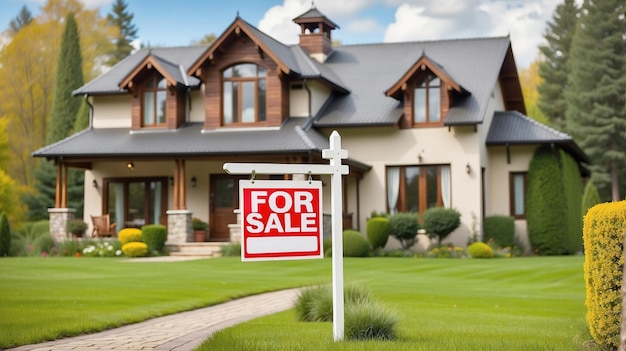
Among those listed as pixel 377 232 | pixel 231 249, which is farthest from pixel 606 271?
pixel 377 232

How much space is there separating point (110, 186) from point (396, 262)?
12.3 meters

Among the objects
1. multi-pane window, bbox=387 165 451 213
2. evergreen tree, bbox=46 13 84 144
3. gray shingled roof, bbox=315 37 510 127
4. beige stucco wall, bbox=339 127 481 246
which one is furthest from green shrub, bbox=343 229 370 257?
evergreen tree, bbox=46 13 84 144

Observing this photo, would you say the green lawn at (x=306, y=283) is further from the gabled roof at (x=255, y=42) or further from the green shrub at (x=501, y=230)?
the gabled roof at (x=255, y=42)

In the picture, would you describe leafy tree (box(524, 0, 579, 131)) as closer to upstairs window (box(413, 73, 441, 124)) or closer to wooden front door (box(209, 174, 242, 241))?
upstairs window (box(413, 73, 441, 124))

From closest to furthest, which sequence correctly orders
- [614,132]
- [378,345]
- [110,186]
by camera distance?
[378,345] < [110,186] < [614,132]

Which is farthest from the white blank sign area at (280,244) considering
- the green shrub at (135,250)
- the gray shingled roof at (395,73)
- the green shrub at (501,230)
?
the green shrub at (501,230)

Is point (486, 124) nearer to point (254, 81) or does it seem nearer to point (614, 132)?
point (254, 81)

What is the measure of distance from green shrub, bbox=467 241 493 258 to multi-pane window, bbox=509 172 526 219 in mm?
3719

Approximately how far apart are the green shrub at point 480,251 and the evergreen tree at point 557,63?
28214mm

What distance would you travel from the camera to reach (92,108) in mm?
32625

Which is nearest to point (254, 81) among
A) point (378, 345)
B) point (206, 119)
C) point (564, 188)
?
point (206, 119)

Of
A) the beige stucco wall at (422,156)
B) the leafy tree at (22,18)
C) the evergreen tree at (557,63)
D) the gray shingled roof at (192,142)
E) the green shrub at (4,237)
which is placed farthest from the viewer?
the leafy tree at (22,18)

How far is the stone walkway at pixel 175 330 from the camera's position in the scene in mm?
9234

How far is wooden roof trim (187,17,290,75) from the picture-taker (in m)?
28.7
